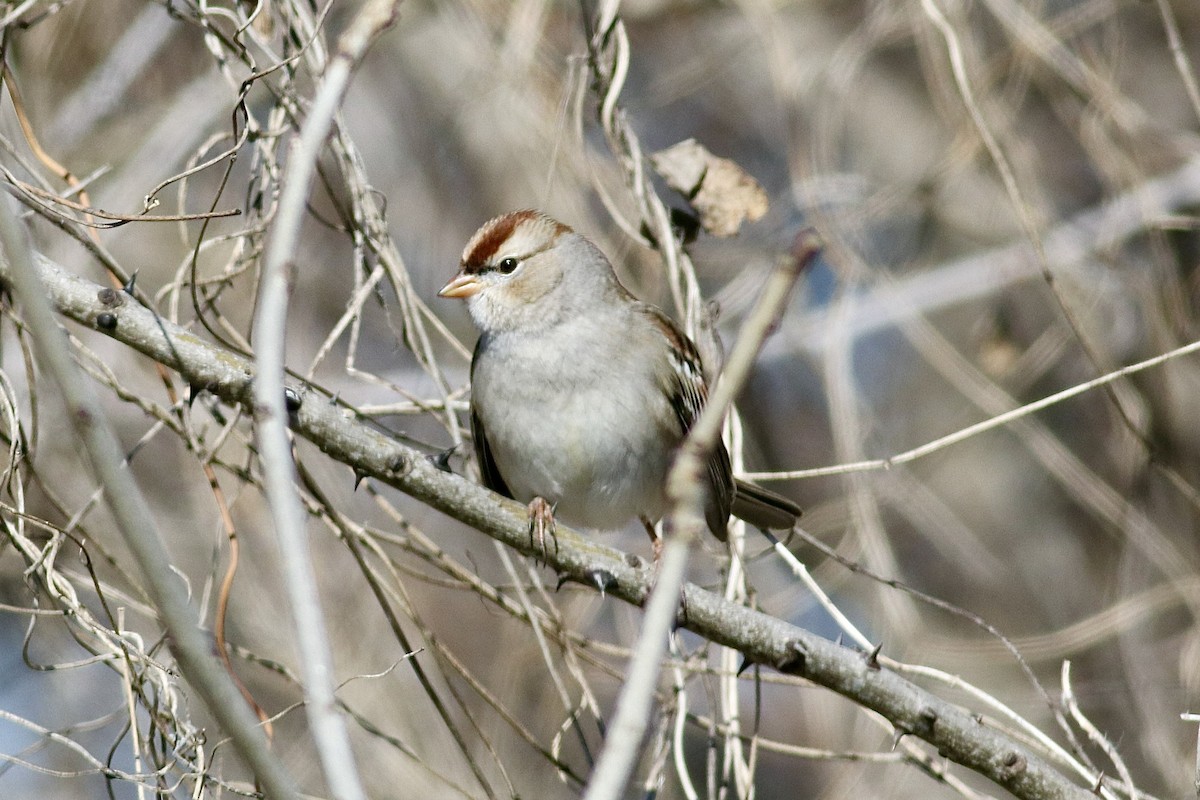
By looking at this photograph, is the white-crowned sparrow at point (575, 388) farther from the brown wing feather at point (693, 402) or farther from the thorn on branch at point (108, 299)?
the thorn on branch at point (108, 299)

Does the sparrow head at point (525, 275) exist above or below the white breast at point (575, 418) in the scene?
above

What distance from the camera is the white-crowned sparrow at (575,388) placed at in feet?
10.3

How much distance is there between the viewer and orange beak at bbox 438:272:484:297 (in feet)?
10.9

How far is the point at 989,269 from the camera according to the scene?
18.0 feet

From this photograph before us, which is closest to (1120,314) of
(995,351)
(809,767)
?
(995,351)

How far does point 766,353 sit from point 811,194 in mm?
1017

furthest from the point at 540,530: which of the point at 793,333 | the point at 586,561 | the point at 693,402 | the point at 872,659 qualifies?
the point at 793,333

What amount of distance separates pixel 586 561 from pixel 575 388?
85 cm

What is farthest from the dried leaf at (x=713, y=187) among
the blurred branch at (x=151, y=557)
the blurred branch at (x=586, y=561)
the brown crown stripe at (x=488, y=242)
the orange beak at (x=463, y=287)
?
the blurred branch at (x=151, y=557)

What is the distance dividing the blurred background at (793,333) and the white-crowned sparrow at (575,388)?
735 mm

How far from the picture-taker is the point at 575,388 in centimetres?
316

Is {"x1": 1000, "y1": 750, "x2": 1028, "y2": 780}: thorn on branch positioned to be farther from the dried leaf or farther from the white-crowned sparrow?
the dried leaf

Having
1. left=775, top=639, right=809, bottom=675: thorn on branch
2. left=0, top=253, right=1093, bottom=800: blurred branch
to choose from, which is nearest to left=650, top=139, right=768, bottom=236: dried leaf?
left=0, top=253, right=1093, bottom=800: blurred branch

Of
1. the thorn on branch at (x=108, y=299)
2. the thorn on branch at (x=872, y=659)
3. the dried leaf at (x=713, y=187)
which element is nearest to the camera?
the thorn on branch at (x=108, y=299)
